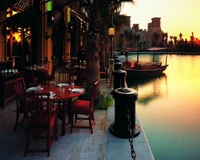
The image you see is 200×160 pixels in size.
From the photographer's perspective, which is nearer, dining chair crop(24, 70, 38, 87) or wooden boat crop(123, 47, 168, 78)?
dining chair crop(24, 70, 38, 87)

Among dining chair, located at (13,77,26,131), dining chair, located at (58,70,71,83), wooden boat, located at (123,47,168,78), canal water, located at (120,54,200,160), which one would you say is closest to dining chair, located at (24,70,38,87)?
dining chair, located at (58,70,71,83)

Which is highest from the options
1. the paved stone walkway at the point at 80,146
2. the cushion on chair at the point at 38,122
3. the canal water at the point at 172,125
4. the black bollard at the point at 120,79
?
the black bollard at the point at 120,79

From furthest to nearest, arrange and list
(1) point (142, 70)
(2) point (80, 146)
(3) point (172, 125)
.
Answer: (1) point (142, 70)
(3) point (172, 125)
(2) point (80, 146)

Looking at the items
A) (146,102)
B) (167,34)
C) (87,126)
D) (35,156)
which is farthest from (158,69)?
(167,34)

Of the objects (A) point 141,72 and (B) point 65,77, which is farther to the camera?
(A) point 141,72

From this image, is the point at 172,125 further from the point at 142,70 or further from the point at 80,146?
the point at 142,70

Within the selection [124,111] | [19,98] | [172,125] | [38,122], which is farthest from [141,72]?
[38,122]

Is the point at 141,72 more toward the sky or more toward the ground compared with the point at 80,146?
more toward the sky

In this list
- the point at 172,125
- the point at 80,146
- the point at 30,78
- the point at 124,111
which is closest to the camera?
the point at 80,146

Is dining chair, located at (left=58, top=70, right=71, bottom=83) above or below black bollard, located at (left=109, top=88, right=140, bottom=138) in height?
above

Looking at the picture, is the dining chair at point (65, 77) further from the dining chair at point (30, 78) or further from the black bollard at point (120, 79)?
the black bollard at point (120, 79)

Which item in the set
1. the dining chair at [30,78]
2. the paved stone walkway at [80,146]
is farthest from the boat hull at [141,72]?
the paved stone walkway at [80,146]

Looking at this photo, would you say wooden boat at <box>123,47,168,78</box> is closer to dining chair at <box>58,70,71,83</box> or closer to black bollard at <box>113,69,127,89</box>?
dining chair at <box>58,70,71,83</box>

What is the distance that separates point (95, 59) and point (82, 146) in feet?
11.0
